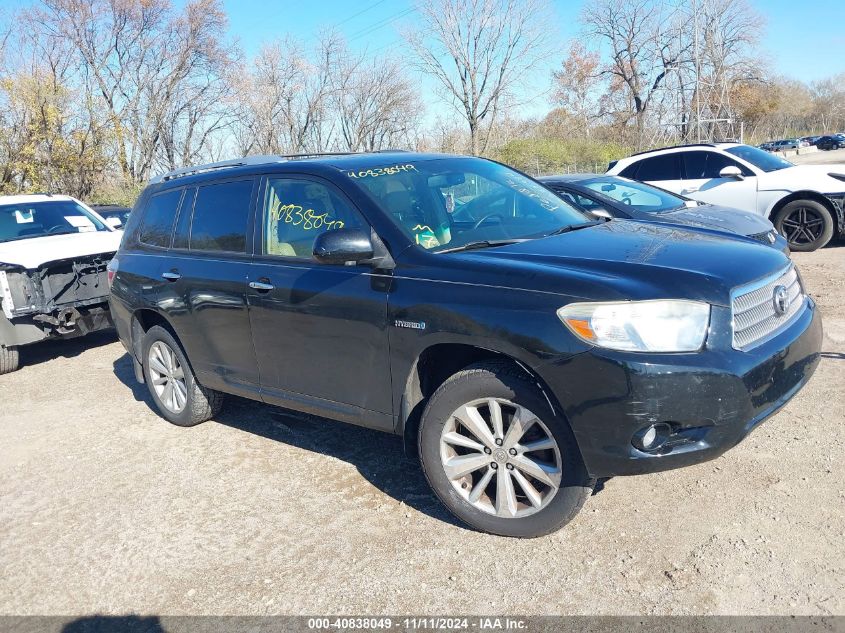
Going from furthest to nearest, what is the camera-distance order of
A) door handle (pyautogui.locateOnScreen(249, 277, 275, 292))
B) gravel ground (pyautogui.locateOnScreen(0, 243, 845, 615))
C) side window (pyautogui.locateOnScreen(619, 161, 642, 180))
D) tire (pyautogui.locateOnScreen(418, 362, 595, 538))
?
side window (pyautogui.locateOnScreen(619, 161, 642, 180)) → door handle (pyautogui.locateOnScreen(249, 277, 275, 292)) → tire (pyautogui.locateOnScreen(418, 362, 595, 538)) → gravel ground (pyautogui.locateOnScreen(0, 243, 845, 615))

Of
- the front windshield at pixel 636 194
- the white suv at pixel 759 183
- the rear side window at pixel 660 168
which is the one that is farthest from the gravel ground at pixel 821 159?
the front windshield at pixel 636 194

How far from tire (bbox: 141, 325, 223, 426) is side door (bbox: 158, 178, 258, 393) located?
249 mm

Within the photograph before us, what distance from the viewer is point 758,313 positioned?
319 cm

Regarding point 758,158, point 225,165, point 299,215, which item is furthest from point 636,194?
point 299,215

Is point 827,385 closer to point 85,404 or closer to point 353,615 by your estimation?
point 353,615

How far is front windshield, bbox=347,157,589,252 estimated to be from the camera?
3.80 meters

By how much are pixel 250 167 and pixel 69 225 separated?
212 inches

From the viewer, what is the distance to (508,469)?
129 inches

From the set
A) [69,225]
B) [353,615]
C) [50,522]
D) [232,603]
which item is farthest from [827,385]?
[69,225]

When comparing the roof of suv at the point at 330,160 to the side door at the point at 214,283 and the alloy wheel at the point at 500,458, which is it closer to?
the side door at the point at 214,283

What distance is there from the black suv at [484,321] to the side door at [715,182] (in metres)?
6.88

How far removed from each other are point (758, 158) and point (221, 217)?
9159mm

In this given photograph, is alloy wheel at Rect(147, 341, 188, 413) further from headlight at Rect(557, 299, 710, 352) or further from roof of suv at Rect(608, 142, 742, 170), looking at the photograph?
roof of suv at Rect(608, 142, 742, 170)

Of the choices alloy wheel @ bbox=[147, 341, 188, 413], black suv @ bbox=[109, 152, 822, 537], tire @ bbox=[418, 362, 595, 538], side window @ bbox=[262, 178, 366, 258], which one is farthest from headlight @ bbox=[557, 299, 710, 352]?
alloy wheel @ bbox=[147, 341, 188, 413]
